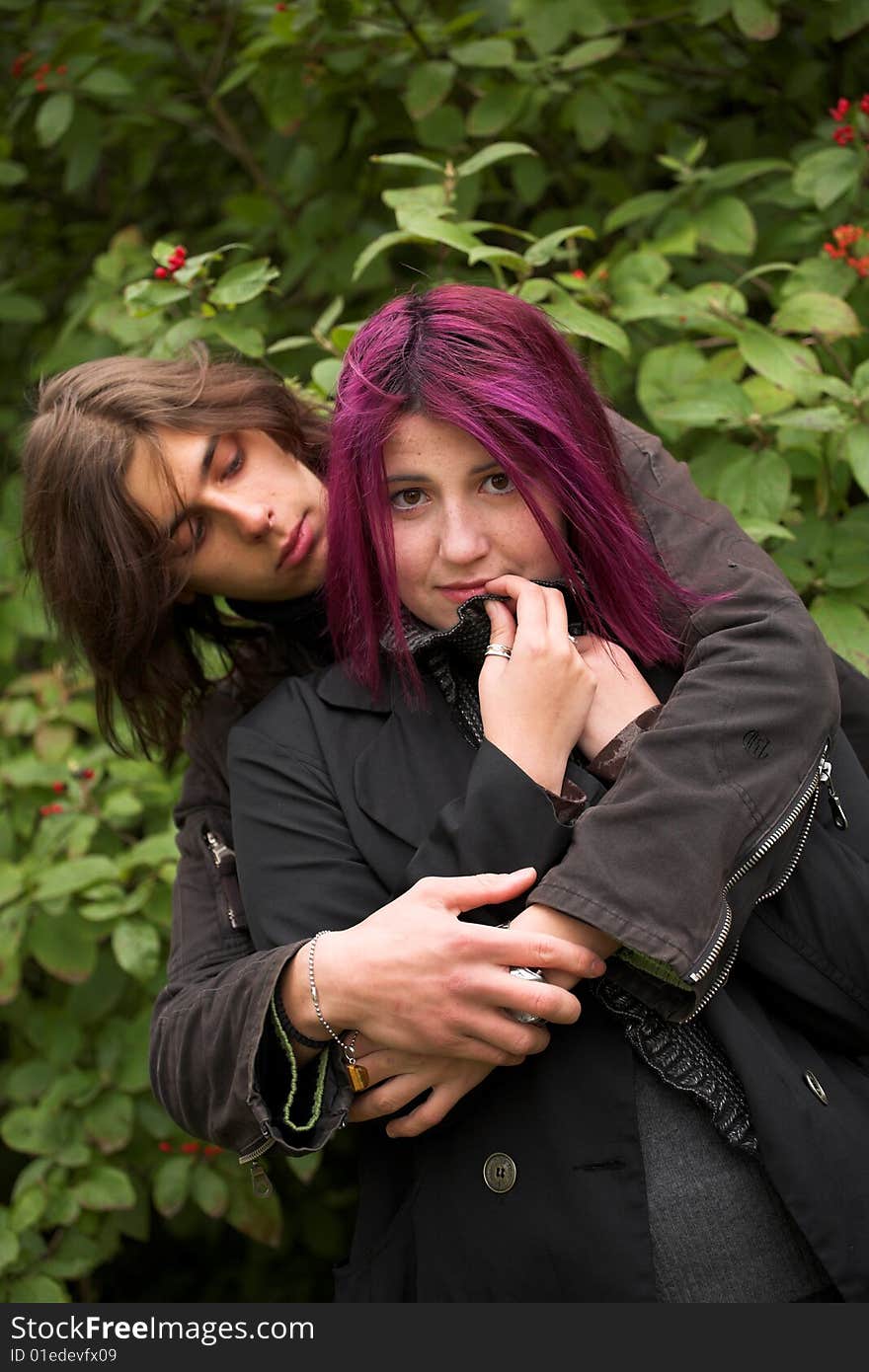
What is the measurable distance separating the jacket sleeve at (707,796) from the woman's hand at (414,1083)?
0.64 ft

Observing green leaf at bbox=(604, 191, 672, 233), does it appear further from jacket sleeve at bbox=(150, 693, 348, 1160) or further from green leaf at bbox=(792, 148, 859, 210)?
jacket sleeve at bbox=(150, 693, 348, 1160)

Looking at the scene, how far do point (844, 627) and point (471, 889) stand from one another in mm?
807

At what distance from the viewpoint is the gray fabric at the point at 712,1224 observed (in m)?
1.36

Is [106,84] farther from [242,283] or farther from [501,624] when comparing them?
[501,624]

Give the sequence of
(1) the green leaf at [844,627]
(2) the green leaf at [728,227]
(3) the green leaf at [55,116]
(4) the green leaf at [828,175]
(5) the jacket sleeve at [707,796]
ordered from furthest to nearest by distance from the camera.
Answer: (3) the green leaf at [55,116], (2) the green leaf at [728,227], (4) the green leaf at [828,175], (1) the green leaf at [844,627], (5) the jacket sleeve at [707,796]

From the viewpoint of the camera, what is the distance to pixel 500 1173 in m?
1.39

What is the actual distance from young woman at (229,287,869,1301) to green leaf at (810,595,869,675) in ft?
1.09

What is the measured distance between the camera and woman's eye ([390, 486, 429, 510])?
A: 1.51m

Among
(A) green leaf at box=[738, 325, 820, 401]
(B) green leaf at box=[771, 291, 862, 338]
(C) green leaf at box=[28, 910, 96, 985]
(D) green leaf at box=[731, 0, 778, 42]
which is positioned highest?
(D) green leaf at box=[731, 0, 778, 42]

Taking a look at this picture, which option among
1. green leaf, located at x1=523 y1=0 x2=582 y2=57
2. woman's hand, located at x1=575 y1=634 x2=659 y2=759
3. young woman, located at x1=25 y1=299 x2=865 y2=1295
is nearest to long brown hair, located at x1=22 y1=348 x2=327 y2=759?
young woman, located at x1=25 y1=299 x2=865 y2=1295

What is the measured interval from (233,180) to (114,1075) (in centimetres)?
214

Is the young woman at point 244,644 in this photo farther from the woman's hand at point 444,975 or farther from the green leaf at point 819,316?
the green leaf at point 819,316

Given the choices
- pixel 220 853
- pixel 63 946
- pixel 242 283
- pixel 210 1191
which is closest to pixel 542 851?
pixel 220 853

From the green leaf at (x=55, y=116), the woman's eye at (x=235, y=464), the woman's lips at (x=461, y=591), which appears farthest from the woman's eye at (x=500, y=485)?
the green leaf at (x=55, y=116)
